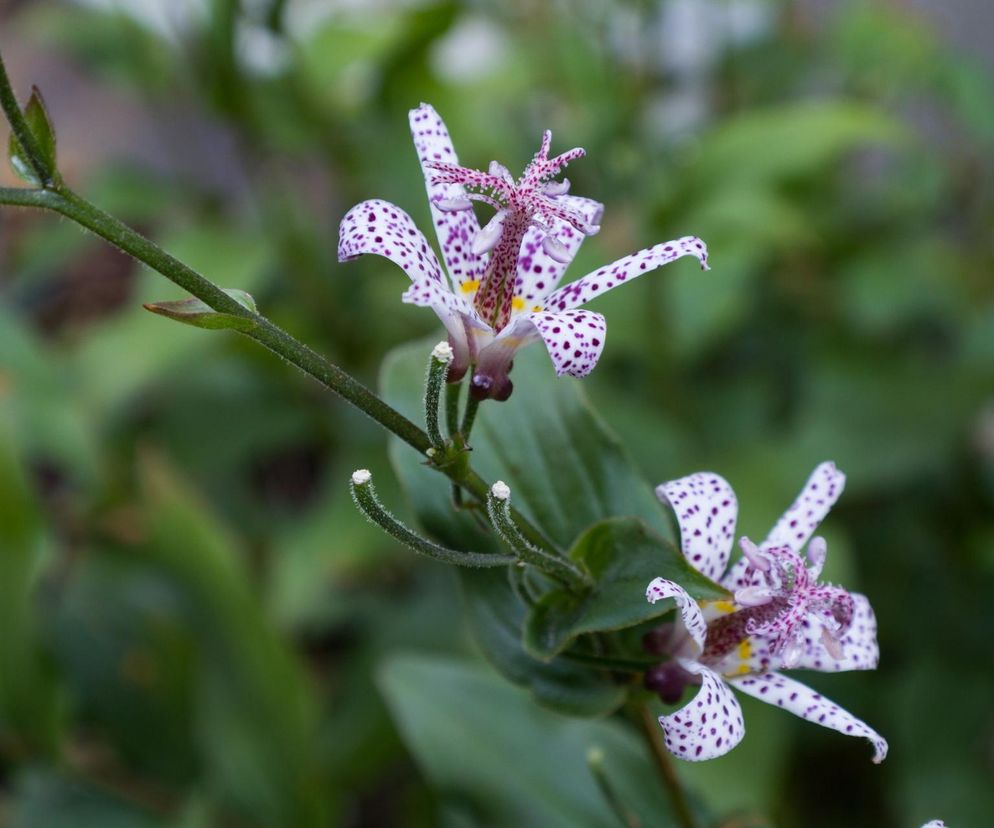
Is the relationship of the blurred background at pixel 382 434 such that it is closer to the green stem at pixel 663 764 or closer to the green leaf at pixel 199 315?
the green stem at pixel 663 764

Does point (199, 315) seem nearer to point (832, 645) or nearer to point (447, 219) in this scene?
point (447, 219)

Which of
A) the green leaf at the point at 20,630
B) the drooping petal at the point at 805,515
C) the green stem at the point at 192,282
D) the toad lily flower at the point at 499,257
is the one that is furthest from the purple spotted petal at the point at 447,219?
the green leaf at the point at 20,630

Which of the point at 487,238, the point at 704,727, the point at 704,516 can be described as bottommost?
the point at 704,727

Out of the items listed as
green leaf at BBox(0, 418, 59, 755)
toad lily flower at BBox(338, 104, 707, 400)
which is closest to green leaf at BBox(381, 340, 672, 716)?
toad lily flower at BBox(338, 104, 707, 400)

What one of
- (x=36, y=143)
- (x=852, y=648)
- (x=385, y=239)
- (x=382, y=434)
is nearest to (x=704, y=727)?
(x=852, y=648)

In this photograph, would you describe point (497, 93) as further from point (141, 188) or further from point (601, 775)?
point (601, 775)

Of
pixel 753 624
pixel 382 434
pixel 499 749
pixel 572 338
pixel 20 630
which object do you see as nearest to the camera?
pixel 572 338
